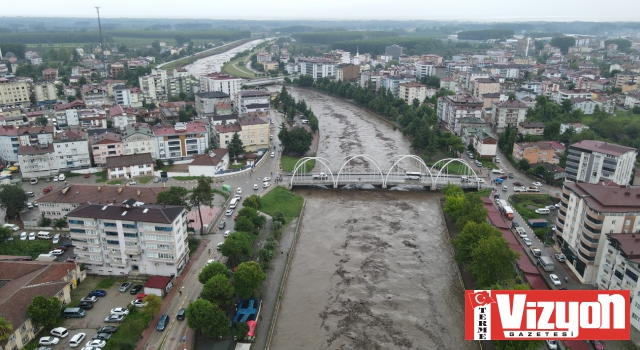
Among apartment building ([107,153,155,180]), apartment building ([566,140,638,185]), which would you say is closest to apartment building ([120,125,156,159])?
apartment building ([107,153,155,180])

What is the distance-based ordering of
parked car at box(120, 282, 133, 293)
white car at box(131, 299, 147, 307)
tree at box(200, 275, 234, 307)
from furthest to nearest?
parked car at box(120, 282, 133, 293)
white car at box(131, 299, 147, 307)
tree at box(200, 275, 234, 307)

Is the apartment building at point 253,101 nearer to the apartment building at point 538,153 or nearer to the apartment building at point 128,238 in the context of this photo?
the apartment building at point 538,153

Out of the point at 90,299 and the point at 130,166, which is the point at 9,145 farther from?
the point at 90,299

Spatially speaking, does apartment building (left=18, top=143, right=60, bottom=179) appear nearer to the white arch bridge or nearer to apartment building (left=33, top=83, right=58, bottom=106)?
the white arch bridge

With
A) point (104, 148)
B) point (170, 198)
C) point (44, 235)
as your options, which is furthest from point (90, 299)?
point (104, 148)

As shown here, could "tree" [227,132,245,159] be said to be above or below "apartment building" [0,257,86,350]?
above

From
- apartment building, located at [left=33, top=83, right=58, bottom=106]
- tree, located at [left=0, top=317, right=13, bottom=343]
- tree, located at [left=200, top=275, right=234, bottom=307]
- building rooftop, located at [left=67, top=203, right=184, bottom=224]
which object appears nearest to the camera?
tree, located at [left=0, top=317, right=13, bottom=343]
